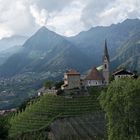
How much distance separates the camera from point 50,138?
92375mm

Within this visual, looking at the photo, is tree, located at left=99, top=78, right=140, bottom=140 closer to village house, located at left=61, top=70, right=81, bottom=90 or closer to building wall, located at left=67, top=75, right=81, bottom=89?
village house, located at left=61, top=70, right=81, bottom=90

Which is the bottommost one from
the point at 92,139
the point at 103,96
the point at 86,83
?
the point at 92,139

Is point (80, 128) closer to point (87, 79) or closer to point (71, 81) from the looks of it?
point (71, 81)

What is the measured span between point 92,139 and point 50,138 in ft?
31.6

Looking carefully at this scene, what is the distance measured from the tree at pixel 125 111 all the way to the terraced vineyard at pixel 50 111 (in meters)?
39.9

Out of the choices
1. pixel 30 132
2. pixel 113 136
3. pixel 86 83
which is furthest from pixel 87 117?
pixel 113 136

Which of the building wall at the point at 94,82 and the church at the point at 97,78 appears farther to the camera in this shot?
the church at the point at 97,78

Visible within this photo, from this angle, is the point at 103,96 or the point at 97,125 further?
the point at 97,125

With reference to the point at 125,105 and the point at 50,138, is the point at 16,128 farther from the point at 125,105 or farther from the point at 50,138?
the point at 125,105

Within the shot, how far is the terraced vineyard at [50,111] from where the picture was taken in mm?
105875

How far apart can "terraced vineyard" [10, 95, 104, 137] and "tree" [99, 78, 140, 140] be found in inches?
1571

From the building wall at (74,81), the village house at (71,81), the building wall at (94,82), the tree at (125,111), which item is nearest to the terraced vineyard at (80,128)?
the village house at (71,81)

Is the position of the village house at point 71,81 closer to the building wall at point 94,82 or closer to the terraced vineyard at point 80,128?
the building wall at point 94,82

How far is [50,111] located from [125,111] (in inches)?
1995
